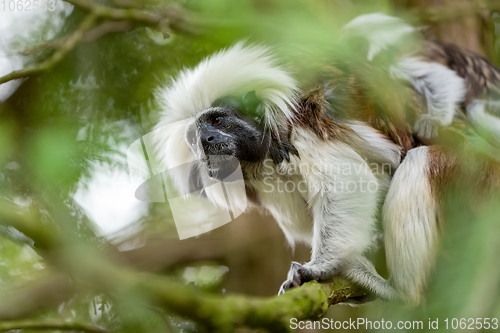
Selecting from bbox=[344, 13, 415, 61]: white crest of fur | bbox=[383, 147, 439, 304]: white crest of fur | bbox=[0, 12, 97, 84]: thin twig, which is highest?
bbox=[0, 12, 97, 84]: thin twig

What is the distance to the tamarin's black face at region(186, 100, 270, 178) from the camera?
3.04 m

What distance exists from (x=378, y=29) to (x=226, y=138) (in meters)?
1.86

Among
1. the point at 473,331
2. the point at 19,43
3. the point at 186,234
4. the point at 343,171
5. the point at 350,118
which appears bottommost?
the point at 186,234

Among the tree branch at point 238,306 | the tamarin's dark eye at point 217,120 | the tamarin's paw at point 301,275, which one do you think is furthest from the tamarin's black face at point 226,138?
the tree branch at point 238,306

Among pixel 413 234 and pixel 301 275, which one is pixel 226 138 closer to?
pixel 301 275

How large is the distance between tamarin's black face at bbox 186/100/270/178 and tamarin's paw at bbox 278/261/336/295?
801mm

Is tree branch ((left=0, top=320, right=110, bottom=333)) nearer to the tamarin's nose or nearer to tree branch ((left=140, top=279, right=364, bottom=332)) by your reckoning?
tree branch ((left=140, top=279, right=364, bottom=332))

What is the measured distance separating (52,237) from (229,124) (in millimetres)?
1744

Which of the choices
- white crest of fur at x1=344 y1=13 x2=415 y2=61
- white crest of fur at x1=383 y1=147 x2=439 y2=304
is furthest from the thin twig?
white crest of fur at x1=383 y1=147 x2=439 y2=304

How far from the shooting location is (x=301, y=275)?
2.59m

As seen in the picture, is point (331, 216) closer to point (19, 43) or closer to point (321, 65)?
point (321, 65)

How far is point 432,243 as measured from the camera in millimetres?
2812

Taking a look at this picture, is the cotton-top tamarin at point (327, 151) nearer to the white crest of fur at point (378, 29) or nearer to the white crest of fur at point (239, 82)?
the white crest of fur at point (239, 82)

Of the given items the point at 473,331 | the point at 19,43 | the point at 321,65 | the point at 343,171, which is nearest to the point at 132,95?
the point at 19,43
